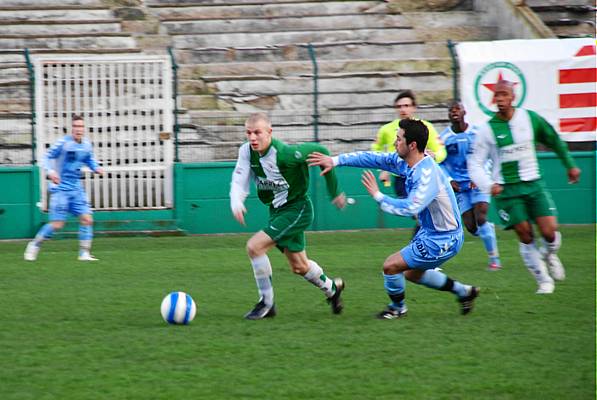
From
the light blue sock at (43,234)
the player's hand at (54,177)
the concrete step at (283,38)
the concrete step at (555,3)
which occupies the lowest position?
the light blue sock at (43,234)

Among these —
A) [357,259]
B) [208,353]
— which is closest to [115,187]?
[357,259]

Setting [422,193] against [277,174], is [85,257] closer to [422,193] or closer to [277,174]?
[277,174]

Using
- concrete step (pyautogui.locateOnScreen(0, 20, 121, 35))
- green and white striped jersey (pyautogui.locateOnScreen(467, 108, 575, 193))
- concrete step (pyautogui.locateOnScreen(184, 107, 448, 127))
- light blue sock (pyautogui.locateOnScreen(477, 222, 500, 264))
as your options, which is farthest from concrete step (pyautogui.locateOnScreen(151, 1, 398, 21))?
green and white striped jersey (pyautogui.locateOnScreen(467, 108, 575, 193))

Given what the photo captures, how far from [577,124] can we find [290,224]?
1059 centimetres

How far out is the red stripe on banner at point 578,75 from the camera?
58.5ft

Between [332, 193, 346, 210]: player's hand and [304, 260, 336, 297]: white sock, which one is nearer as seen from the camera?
[332, 193, 346, 210]: player's hand

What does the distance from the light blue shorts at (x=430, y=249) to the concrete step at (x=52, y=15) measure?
15.0 meters

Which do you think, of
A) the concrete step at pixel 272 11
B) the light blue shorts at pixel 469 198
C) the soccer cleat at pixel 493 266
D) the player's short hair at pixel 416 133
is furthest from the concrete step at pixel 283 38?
the player's short hair at pixel 416 133

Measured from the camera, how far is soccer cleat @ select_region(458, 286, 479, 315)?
28.0 feet

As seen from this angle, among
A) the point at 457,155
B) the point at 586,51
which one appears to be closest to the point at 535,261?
the point at 457,155

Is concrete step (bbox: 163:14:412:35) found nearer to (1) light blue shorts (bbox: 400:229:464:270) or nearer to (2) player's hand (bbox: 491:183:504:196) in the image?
(2) player's hand (bbox: 491:183:504:196)

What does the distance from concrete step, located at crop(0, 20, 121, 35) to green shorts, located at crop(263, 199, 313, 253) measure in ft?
44.9

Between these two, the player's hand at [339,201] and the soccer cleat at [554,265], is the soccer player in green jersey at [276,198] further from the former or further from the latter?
the soccer cleat at [554,265]

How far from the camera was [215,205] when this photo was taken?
57.6 feet
